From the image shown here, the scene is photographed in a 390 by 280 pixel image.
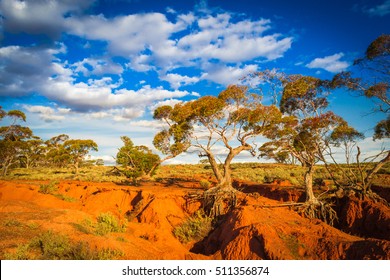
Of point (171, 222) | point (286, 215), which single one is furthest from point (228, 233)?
point (171, 222)

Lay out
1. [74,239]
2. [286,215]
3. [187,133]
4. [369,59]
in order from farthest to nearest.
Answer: [187,133] → [369,59] → [286,215] → [74,239]

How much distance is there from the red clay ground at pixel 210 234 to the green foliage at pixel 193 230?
1.25ft

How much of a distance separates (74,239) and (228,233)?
5746 millimetres

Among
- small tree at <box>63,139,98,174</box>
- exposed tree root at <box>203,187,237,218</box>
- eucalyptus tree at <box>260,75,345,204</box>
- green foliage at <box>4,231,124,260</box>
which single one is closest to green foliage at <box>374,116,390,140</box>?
eucalyptus tree at <box>260,75,345,204</box>

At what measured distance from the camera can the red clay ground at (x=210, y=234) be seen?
25.8 ft

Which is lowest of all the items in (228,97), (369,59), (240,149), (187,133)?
(240,149)

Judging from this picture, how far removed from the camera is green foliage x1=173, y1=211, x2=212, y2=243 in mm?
12265

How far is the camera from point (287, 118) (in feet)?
50.1

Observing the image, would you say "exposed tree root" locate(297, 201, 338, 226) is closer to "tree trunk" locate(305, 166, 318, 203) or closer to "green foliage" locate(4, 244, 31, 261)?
"tree trunk" locate(305, 166, 318, 203)

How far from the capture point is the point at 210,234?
12.1 m

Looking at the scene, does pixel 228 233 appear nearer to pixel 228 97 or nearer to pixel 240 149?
pixel 240 149

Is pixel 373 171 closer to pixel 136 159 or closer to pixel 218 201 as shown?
pixel 218 201

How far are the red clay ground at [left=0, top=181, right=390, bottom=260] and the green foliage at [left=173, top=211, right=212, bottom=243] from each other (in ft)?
1.25

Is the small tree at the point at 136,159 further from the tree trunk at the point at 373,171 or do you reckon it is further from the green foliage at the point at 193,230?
the tree trunk at the point at 373,171
